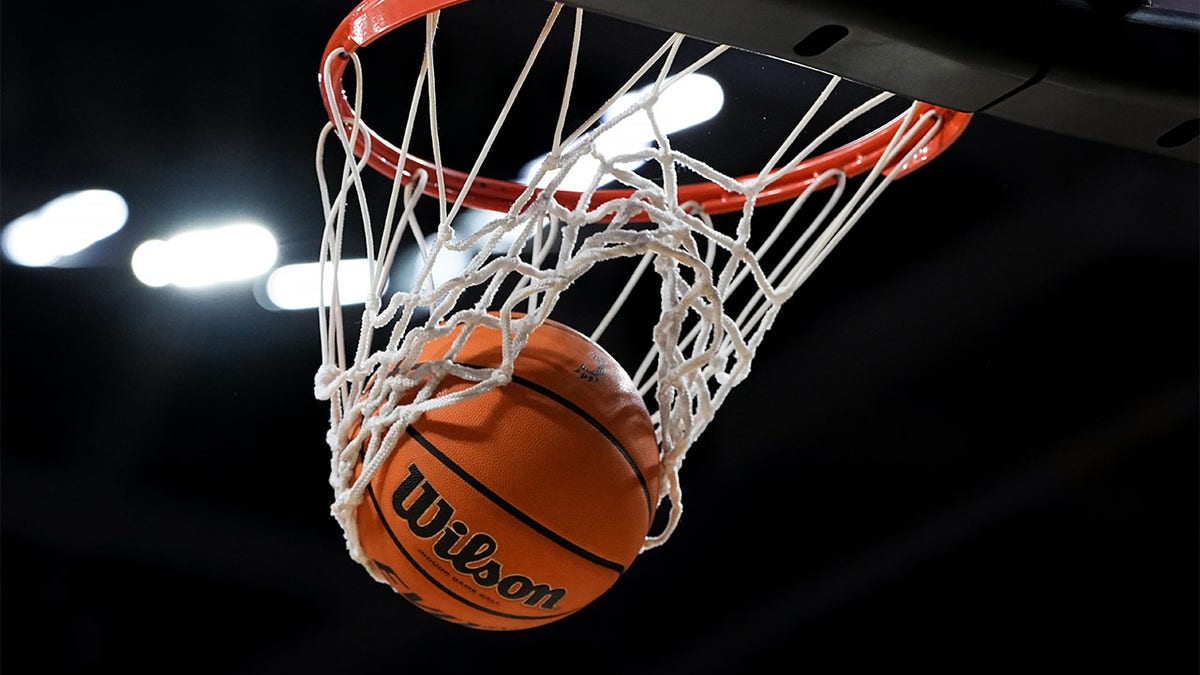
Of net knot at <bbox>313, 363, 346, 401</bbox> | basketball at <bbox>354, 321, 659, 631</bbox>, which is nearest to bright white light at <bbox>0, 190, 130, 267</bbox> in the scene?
net knot at <bbox>313, 363, 346, 401</bbox>

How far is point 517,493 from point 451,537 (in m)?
0.07

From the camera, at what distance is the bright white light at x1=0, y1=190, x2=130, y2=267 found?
1.97 meters

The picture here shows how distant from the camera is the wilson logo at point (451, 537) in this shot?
892 mm

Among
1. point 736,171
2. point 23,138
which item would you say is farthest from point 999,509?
point 23,138

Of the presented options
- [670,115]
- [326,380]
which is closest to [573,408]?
[326,380]

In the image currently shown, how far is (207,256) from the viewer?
6.70 ft

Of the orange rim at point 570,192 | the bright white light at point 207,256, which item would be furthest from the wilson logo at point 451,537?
the bright white light at point 207,256

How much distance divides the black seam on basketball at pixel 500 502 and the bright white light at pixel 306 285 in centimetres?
119

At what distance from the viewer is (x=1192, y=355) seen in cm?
240

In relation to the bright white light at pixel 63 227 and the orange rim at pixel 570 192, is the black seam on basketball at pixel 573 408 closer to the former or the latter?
the orange rim at pixel 570 192

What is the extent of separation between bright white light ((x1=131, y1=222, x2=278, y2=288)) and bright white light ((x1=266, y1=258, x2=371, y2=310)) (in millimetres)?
39

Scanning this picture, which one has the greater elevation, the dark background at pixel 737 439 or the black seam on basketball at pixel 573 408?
the dark background at pixel 737 439

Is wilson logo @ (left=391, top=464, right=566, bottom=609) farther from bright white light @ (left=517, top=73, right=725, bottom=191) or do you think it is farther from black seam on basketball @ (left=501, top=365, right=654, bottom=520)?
bright white light @ (left=517, top=73, right=725, bottom=191)

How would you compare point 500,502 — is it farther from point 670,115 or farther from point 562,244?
point 670,115
